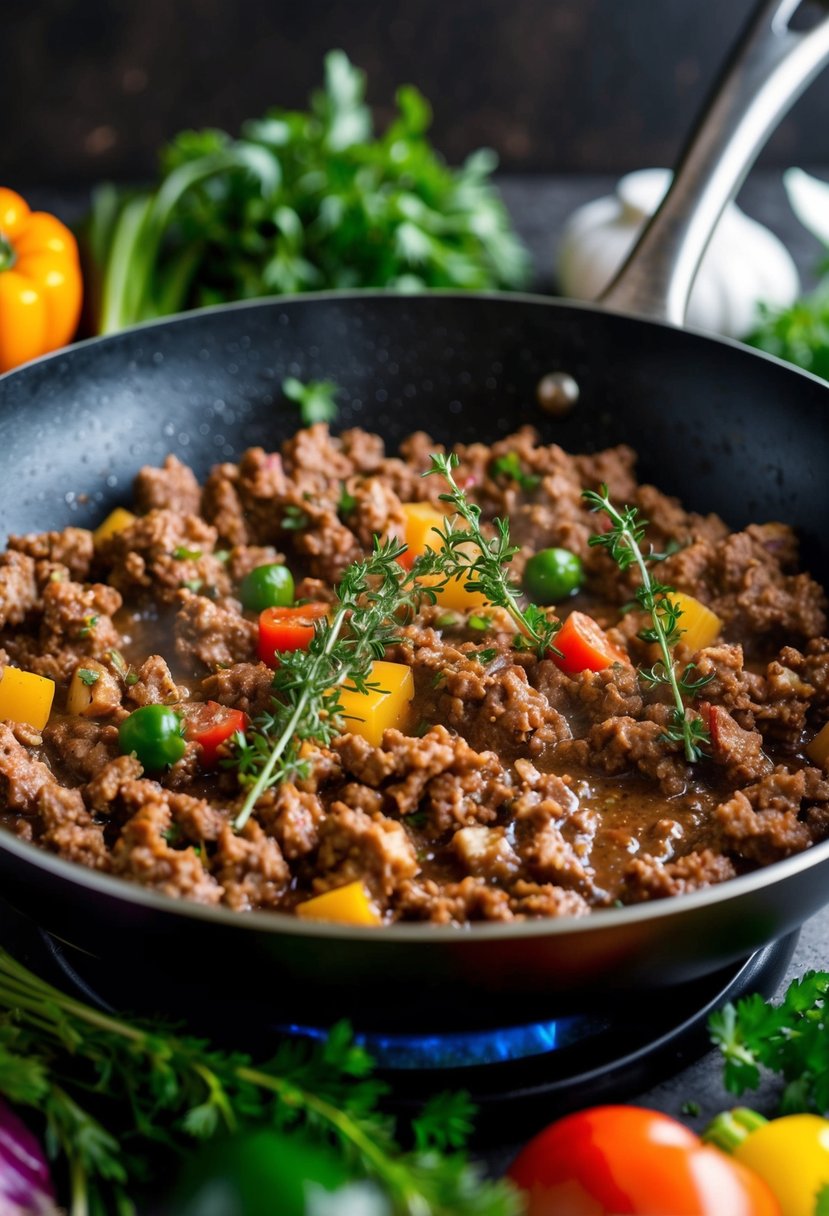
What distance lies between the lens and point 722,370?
3.60 metres

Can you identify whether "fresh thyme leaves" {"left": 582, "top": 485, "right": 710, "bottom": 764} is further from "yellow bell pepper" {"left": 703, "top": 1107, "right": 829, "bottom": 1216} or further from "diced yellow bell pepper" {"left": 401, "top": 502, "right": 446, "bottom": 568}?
"yellow bell pepper" {"left": 703, "top": 1107, "right": 829, "bottom": 1216}

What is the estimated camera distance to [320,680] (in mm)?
2570

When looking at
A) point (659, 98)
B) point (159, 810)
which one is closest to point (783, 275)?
point (659, 98)

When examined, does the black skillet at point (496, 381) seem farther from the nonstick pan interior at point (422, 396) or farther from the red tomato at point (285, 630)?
the red tomato at point (285, 630)

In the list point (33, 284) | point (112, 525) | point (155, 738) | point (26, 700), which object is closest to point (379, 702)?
point (155, 738)

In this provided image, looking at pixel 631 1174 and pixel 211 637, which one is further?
pixel 211 637

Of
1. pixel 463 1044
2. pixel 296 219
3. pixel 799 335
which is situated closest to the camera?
pixel 463 1044

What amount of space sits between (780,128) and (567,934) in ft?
16.0

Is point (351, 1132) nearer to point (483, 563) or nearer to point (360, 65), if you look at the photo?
point (483, 563)

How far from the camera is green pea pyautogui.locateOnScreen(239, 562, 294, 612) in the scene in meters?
3.29

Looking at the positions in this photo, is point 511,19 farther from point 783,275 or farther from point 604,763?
point 604,763

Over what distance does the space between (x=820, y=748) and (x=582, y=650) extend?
1.87 feet

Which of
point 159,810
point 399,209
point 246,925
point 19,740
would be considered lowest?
point 19,740

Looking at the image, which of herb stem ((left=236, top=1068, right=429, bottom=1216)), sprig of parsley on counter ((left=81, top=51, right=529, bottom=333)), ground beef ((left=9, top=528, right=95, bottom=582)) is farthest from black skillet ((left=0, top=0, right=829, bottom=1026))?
herb stem ((left=236, top=1068, right=429, bottom=1216))
